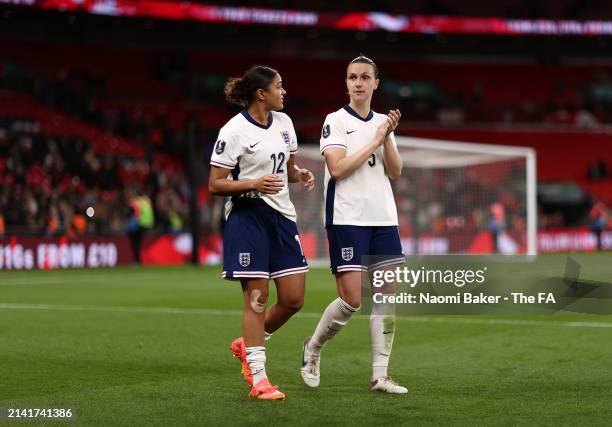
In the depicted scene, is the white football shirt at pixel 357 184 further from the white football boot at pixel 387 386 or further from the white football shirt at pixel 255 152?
the white football boot at pixel 387 386

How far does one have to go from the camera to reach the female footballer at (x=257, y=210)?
7.13m

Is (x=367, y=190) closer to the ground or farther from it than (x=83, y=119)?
closer to the ground

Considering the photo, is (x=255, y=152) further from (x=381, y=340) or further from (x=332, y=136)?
(x=381, y=340)

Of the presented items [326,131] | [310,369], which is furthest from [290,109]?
[310,369]

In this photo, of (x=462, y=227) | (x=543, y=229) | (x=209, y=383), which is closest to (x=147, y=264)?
(x=462, y=227)

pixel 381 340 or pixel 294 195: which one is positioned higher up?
pixel 294 195

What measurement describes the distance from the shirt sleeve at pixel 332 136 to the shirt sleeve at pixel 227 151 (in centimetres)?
69

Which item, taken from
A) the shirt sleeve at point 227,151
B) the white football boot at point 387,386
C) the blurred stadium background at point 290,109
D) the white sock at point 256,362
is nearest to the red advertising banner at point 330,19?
the blurred stadium background at point 290,109

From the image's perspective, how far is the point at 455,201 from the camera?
94.3 ft

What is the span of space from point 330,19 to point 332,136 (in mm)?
33144

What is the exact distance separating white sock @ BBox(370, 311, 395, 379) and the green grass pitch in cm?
21

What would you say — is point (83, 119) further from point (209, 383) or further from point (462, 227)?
point (209, 383)

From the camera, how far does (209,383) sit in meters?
7.83

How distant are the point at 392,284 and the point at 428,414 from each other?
4.29ft
